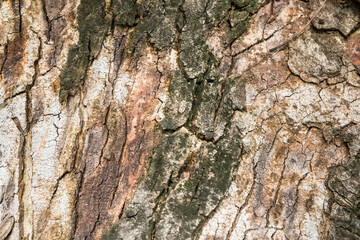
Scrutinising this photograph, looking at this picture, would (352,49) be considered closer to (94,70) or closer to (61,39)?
(94,70)

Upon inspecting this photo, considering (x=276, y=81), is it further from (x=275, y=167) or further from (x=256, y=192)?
(x=256, y=192)

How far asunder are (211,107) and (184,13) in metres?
0.44

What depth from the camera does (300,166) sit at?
1.28 metres

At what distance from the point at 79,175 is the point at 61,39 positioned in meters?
0.60

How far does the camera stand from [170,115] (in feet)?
4.32

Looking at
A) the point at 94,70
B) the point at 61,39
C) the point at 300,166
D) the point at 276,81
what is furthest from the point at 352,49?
the point at 61,39

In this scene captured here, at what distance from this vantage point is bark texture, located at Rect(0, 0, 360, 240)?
1.28 meters

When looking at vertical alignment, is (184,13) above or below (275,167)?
above

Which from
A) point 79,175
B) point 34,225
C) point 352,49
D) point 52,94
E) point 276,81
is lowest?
point 34,225

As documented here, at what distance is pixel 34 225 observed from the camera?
1296 mm

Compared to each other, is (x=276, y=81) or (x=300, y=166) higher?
(x=276, y=81)

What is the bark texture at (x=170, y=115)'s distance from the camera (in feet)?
4.20

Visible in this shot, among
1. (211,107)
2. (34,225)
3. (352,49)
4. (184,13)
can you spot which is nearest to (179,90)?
(211,107)

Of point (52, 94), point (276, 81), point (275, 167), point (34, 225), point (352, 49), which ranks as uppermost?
point (352, 49)
